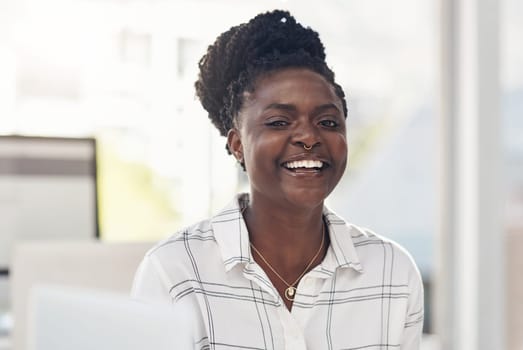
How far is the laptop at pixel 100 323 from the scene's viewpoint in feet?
1.25

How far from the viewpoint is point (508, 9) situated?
2270 mm

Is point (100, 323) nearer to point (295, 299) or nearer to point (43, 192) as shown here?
point (295, 299)

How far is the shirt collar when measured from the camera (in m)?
0.63

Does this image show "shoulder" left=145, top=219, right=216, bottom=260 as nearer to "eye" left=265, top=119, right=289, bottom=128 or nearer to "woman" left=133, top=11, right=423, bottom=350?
"woman" left=133, top=11, right=423, bottom=350

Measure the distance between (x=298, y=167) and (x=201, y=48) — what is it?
0.52 feet

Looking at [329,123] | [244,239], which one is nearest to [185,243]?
[244,239]

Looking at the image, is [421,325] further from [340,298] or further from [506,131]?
[506,131]

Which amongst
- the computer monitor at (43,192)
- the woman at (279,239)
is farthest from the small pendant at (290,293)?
the computer monitor at (43,192)

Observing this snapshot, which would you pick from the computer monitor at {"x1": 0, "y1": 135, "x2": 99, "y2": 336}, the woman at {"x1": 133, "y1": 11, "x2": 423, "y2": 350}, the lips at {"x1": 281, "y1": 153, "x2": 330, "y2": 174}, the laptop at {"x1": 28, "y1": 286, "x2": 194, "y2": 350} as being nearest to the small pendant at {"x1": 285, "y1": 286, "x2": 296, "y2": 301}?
the woman at {"x1": 133, "y1": 11, "x2": 423, "y2": 350}

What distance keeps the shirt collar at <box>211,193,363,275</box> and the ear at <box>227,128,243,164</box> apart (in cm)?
6

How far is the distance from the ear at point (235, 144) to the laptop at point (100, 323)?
20cm

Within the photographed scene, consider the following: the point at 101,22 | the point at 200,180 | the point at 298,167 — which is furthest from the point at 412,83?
the point at 298,167

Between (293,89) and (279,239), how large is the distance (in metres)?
0.12

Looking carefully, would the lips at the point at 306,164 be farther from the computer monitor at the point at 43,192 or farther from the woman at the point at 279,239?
the computer monitor at the point at 43,192
